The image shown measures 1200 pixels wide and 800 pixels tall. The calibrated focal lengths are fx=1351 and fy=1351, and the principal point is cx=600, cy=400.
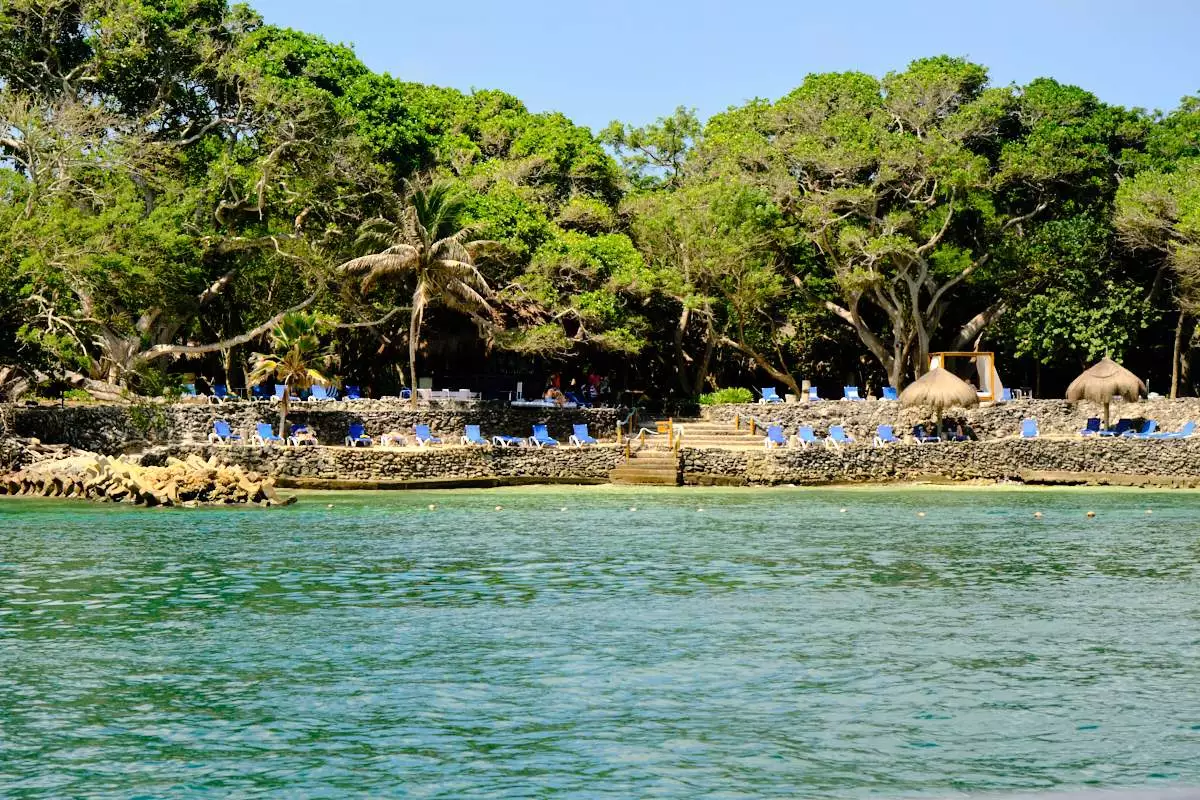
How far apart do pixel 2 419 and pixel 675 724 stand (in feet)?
84.5

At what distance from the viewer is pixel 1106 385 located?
116 ft

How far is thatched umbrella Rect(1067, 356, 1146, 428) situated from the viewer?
35.2m

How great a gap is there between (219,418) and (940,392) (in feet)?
59.9

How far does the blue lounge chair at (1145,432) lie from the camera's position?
113ft

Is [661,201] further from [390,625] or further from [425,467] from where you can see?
[390,625]

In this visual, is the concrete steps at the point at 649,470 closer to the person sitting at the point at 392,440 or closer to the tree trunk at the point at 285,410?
the person sitting at the point at 392,440

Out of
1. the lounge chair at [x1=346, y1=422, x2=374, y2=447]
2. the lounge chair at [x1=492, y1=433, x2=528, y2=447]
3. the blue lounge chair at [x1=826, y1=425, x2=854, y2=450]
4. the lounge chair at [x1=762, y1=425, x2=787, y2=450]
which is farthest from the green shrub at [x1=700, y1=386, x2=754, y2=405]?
the lounge chair at [x1=346, y1=422, x2=374, y2=447]

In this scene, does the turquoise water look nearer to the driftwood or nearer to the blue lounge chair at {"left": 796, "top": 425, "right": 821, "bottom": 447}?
the driftwood

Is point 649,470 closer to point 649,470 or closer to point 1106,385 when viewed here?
point 649,470

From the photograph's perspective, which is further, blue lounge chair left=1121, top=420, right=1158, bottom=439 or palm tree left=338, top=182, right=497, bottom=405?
palm tree left=338, top=182, right=497, bottom=405

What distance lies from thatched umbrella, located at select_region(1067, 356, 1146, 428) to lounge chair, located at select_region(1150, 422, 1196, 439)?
118 cm

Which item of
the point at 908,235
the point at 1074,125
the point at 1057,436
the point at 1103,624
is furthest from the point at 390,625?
the point at 1074,125

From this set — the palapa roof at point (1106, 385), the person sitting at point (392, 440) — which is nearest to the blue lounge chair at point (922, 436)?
the palapa roof at point (1106, 385)

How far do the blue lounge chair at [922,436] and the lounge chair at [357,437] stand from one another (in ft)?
46.7
